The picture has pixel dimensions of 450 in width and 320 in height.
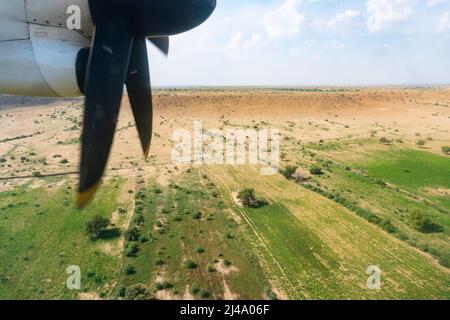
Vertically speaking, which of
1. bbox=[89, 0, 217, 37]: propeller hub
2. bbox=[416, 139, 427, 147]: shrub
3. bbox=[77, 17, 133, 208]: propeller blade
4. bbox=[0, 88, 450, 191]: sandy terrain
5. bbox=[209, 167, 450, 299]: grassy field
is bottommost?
bbox=[209, 167, 450, 299]: grassy field

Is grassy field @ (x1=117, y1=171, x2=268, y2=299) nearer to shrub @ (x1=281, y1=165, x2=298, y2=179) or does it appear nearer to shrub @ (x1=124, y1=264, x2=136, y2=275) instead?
shrub @ (x1=124, y1=264, x2=136, y2=275)

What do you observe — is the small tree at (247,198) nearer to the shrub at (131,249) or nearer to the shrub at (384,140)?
the shrub at (131,249)

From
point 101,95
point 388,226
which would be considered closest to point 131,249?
point 388,226

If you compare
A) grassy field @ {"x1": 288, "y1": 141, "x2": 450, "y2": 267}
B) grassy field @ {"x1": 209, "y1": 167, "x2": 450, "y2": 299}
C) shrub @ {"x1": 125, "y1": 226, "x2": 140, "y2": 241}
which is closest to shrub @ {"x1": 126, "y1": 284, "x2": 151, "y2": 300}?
shrub @ {"x1": 125, "y1": 226, "x2": 140, "y2": 241}

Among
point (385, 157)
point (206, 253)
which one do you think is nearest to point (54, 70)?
point (206, 253)

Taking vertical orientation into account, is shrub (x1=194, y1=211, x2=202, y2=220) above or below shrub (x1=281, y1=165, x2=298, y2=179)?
below

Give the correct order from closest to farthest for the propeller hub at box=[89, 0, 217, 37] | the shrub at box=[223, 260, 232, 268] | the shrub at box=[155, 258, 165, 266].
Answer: the propeller hub at box=[89, 0, 217, 37]
the shrub at box=[223, 260, 232, 268]
the shrub at box=[155, 258, 165, 266]

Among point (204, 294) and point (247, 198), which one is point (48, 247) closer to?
point (204, 294)
